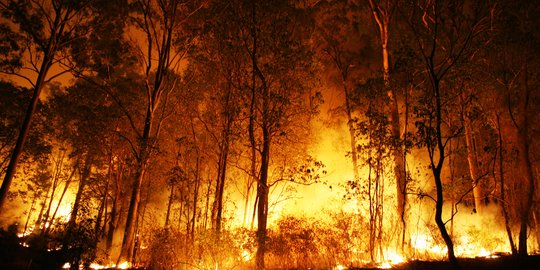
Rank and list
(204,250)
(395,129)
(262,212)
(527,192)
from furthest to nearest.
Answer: (395,129)
(527,192)
(262,212)
(204,250)

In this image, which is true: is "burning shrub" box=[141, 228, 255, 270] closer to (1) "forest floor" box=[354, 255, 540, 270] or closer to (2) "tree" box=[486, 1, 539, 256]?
(1) "forest floor" box=[354, 255, 540, 270]

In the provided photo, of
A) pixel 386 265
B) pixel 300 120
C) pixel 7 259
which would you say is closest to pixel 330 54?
pixel 300 120

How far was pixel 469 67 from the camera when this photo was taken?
11125 mm

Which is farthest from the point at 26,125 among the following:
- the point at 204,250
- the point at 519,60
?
the point at 519,60

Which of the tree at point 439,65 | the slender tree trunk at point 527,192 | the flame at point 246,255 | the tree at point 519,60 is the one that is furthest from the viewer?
the tree at point 519,60

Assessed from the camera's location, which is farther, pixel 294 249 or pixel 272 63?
pixel 272 63

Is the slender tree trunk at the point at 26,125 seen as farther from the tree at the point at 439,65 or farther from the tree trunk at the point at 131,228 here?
the tree at the point at 439,65

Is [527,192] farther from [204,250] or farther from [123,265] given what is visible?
[123,265]

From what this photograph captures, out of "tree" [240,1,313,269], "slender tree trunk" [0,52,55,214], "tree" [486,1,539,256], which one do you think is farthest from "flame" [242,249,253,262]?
"tree" [486,1,539,256]

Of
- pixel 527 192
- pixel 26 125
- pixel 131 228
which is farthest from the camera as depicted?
pixel 131 228

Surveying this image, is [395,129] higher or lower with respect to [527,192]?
higher

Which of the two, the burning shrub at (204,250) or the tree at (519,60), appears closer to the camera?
the burning shrub at (204,250)

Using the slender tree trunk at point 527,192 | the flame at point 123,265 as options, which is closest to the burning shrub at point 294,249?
the flame at point 123,265

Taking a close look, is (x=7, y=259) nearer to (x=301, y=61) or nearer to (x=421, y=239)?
(x=301, y=61)
